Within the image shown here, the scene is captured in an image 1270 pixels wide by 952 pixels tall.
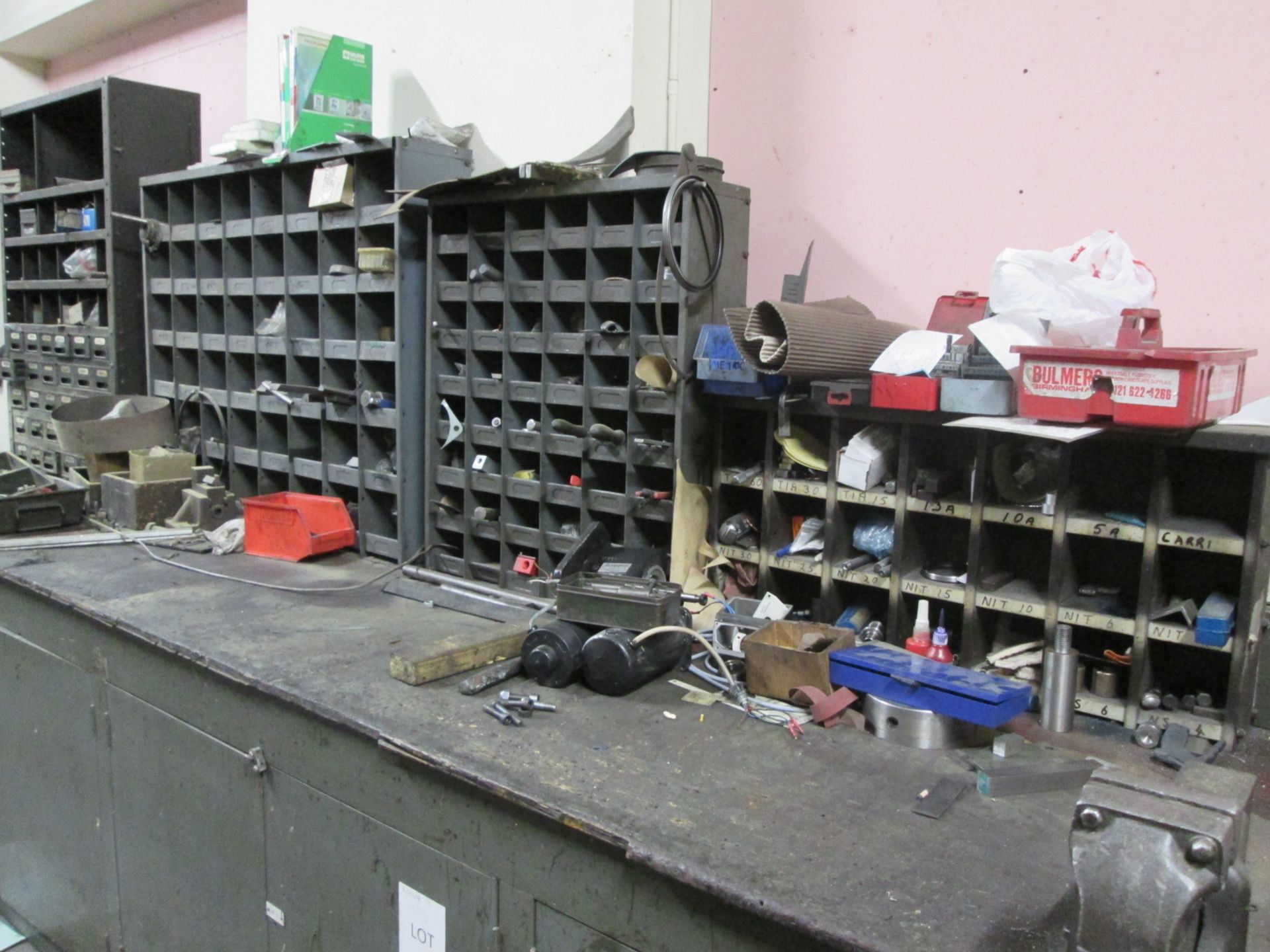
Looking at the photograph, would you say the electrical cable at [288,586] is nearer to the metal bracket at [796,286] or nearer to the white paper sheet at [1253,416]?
the metal bracket at [796,286]

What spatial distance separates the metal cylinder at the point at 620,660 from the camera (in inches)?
56.2

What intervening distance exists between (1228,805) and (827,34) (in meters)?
1.70

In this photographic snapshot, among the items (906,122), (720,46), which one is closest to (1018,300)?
(906,122)

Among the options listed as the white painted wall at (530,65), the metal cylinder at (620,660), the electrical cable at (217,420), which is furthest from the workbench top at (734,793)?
the white painted wall at (530,65)

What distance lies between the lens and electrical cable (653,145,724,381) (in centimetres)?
161

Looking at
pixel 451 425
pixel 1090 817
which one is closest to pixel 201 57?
pixel 451 425

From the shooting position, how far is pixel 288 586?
2.00 metres

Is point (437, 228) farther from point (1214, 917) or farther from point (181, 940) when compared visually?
point (1214, 917)

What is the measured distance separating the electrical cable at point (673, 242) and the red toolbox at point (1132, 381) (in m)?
0.57

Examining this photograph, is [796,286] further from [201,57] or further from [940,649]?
[201,57]

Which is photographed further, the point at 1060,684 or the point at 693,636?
the point at 693,636

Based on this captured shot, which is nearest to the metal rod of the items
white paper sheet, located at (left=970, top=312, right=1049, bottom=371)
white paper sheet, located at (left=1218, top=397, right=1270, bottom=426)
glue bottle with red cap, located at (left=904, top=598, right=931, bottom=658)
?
glue bottle with red cap, located at (left=904, top=598, right=931, bottom=658)

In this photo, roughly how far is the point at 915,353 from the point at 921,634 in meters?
0.43

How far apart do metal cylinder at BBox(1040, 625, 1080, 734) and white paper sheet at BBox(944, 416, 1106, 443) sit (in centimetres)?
28
